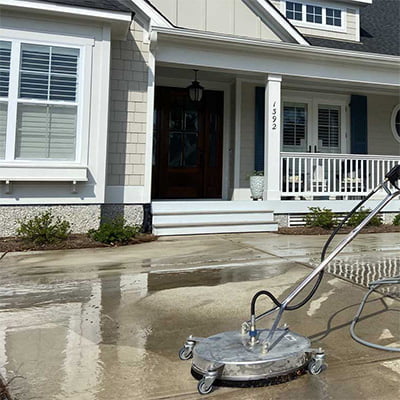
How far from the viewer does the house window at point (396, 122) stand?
8.95m

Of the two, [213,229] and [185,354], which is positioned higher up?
[213,229]

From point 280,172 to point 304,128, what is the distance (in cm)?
226

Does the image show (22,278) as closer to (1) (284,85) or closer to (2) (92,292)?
(2) (92,292)

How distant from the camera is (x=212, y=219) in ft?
20.3

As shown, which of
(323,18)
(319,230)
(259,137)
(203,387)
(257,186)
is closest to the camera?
(203,387)

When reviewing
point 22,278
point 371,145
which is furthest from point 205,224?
point 371,145

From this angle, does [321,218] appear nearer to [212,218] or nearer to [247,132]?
[212,218]

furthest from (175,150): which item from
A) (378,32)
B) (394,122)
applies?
(378,32)

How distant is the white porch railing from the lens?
694cm

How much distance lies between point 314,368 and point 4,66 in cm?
557

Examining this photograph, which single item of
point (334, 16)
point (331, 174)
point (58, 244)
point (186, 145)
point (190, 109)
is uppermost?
point (334, 16)

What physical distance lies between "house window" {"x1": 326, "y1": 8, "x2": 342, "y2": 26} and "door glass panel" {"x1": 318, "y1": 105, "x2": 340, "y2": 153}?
6.97ft

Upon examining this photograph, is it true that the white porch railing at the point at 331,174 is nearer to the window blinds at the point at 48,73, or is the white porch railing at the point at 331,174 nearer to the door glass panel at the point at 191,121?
the door glass panel at the point at 191,121

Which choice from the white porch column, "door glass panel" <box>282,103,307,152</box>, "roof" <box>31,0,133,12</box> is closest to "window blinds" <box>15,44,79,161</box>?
"roof" <box>31,0,133,12</box>
